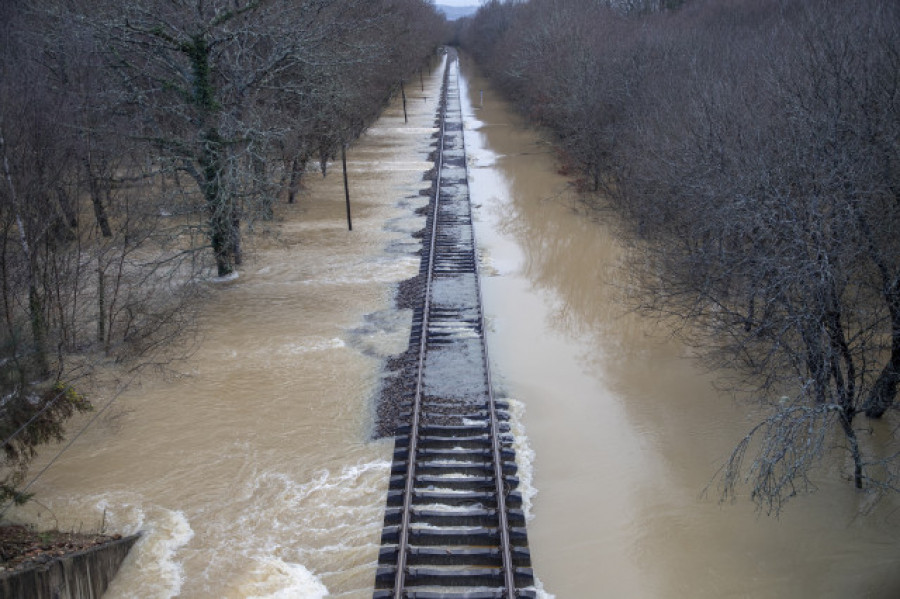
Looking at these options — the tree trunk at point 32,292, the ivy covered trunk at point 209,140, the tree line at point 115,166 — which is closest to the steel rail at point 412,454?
the tree line at point 115,166

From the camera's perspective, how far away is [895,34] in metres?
13.4

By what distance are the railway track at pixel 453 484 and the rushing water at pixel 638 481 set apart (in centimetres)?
61

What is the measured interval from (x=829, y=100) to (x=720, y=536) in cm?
804

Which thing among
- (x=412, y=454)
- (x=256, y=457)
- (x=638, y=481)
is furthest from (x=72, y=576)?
(x=638, y=481)

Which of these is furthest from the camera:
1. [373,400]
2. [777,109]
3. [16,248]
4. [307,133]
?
[307,133]

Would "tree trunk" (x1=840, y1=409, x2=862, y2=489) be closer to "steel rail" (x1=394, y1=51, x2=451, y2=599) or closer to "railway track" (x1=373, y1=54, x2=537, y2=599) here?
"railway track" (x1=373, y1=54, x2=537, y2=599)

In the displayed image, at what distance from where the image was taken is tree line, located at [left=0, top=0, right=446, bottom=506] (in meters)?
13.1

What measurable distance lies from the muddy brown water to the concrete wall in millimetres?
233

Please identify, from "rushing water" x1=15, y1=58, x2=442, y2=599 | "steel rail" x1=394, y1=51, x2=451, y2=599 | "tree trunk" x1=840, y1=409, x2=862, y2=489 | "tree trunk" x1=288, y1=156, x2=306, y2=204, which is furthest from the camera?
"tree trunk" x1=288, y1=156, x2=306, y2=204

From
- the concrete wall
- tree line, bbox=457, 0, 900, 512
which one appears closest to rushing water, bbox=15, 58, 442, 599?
the concrete wall

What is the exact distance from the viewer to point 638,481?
11039mm

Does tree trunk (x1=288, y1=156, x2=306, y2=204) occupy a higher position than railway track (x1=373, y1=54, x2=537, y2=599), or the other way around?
tree trunk (x1=288, y1=156, x2=306, y2=204)

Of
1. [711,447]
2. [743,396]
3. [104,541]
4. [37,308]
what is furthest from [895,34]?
[37,308]

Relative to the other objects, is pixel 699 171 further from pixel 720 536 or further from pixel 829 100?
pixel 720 536
